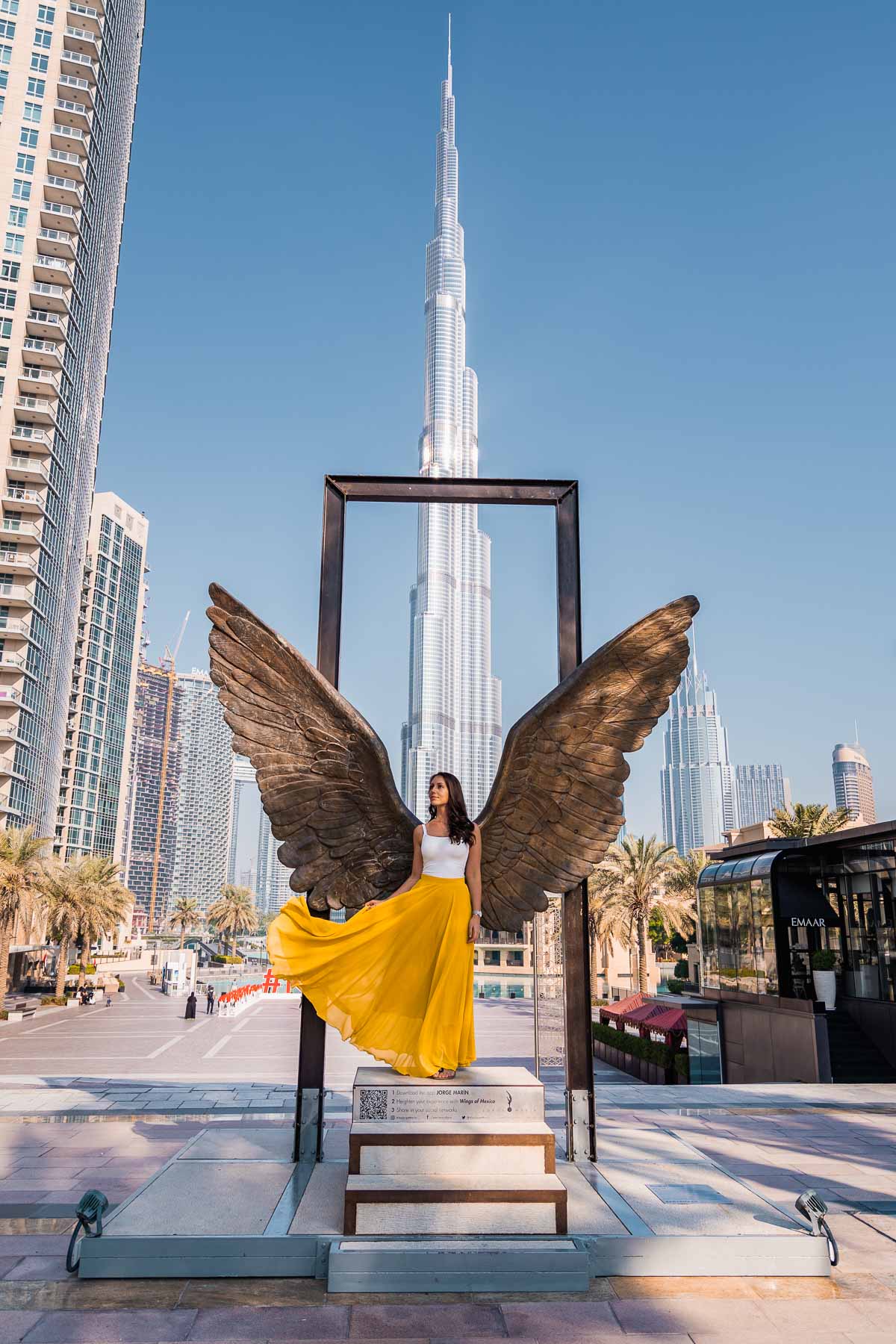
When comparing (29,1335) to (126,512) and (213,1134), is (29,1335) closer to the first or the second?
(213,1134)

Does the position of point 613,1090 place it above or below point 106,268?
below

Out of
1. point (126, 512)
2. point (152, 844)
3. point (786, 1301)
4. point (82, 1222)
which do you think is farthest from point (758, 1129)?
point (152, 844)

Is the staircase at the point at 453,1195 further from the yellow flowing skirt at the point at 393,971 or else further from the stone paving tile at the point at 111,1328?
the stone paving tile at the point at 111,1328

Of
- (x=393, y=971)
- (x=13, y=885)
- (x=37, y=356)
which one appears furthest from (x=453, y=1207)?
(x=37, y=356)

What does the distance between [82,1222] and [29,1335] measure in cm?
96

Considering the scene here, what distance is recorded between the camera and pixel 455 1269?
5.50m

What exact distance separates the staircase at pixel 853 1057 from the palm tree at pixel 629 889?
1958cm

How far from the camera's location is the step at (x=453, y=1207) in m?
5.90

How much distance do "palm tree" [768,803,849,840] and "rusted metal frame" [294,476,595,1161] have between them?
109 feet

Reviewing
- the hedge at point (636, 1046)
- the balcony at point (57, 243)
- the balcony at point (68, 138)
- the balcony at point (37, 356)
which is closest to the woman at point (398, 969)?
the hedge at point (636, 1046)

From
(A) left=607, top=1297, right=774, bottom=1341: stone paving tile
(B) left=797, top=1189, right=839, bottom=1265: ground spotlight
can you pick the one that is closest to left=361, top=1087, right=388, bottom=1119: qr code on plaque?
(A) left=607, top=1297, right=774, bottom=1341: stone paving tile

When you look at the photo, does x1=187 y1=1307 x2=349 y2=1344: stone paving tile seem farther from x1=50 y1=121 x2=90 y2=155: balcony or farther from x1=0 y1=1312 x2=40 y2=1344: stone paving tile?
x1=50 y1=121 x2=90 y2=155: balcony

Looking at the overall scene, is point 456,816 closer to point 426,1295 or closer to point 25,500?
point 426,1295

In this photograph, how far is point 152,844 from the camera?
17488 cm
